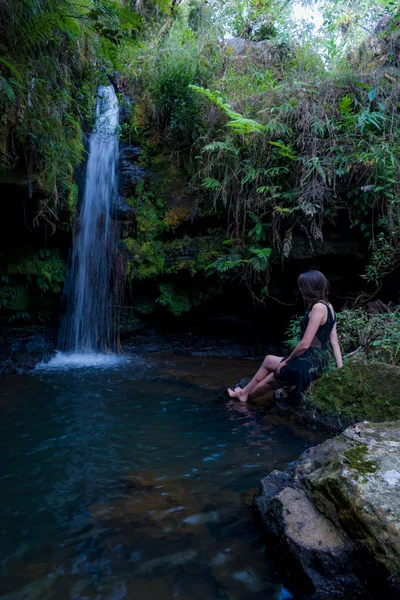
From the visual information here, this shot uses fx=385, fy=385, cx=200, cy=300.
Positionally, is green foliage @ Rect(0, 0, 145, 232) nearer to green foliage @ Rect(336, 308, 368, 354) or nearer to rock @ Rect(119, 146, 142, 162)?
rock @ Rect(119, 146, 142, 162)

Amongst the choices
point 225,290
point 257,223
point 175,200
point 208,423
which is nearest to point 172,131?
point 175,200

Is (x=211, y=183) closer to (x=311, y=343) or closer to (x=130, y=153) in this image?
(x=130, y=153)

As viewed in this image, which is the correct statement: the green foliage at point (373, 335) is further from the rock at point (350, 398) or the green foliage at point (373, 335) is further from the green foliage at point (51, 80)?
the green foliage at point (51, 80)

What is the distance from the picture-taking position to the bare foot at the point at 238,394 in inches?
194

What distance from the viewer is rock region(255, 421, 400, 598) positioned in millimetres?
1797

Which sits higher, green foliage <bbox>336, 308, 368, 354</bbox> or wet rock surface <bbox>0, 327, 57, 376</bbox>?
green foliage <bbox>336, 308, 368, 354</bbox>

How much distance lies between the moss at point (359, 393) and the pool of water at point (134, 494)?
0.43m

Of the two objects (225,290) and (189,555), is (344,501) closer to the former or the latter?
(189,555)

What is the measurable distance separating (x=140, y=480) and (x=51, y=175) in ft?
16.0

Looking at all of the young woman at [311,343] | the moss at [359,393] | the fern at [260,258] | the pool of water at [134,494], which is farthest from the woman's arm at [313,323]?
the fern at [260,258]

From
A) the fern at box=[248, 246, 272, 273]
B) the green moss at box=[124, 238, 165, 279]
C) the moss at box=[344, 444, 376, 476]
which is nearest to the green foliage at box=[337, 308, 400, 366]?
the fern at box=[248, 246, 272, 273]

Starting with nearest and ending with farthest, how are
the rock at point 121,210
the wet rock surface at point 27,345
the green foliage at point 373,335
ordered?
the green foliage at point 373,335
the wet rock surface at point 27,345
the rock at point 121,210

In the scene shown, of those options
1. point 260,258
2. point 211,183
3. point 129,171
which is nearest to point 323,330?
point 260,258

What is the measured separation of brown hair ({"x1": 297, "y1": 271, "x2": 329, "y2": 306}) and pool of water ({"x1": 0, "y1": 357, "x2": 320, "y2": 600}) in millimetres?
1476
